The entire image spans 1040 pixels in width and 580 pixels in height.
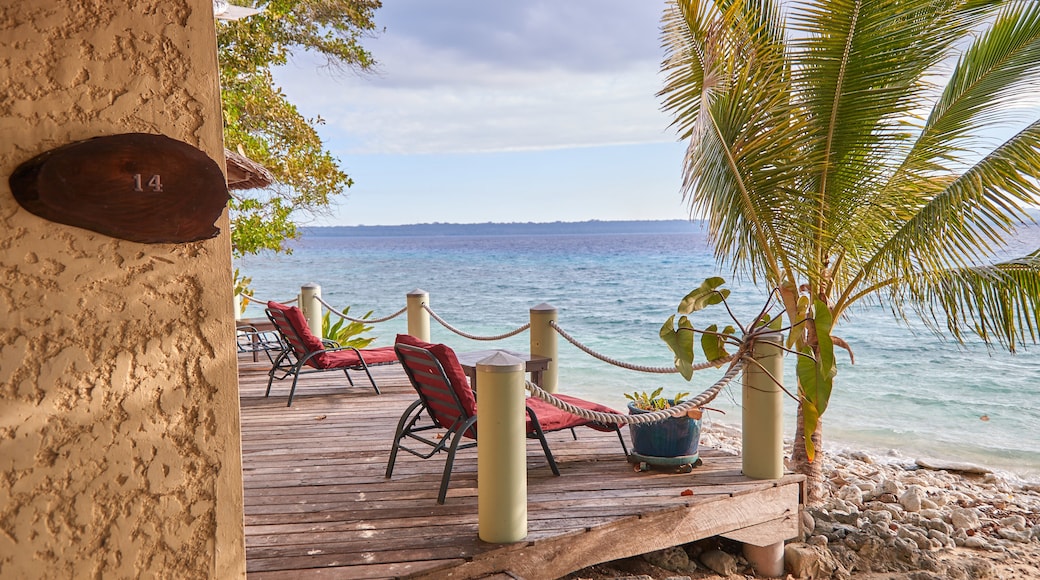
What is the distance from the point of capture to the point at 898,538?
17.0ft

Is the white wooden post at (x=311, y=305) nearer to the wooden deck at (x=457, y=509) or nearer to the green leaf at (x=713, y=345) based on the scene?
the wooden deck at (x=457, y=509)

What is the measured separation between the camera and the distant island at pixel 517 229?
352 ft

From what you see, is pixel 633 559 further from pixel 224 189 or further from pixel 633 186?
pixel 633 186

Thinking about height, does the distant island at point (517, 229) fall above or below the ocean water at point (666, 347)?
above

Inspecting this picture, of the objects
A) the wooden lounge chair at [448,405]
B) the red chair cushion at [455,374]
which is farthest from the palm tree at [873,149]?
the red chair cushion at [455,374]

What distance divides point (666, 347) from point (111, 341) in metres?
20.7

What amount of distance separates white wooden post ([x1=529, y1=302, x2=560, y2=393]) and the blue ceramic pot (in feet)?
6.25

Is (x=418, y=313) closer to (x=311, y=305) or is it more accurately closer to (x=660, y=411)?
(x=311, y=305)

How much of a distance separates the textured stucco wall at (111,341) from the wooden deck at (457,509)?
0.95 metres

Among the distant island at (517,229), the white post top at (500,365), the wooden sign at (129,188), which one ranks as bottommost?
the white post top at (500,365)

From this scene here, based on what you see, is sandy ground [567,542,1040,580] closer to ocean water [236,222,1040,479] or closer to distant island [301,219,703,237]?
ocean water [236,222,1040,479]

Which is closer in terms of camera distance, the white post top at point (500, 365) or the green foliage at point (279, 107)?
the white post top at point (500, 365)

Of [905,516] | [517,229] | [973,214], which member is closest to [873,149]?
[973,214]

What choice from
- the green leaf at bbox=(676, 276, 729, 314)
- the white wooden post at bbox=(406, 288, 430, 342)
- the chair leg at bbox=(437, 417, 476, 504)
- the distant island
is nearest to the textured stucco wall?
the chair leg at bbox=(437, 417, 476, 504)
